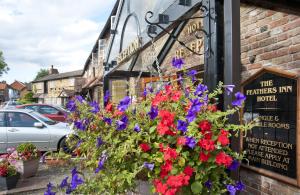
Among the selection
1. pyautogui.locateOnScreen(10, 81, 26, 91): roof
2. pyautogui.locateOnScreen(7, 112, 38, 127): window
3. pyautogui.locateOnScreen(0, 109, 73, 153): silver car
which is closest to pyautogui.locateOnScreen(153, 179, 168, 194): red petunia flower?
pyautogui.locateOnScreen(0, 109, 73, 153): silver car

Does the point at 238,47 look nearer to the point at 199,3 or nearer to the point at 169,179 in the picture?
the point at 199,3

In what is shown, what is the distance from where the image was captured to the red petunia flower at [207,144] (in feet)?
5.13

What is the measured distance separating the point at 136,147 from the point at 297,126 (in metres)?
2.07

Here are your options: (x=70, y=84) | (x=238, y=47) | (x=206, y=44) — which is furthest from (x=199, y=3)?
(x=70, y=84)

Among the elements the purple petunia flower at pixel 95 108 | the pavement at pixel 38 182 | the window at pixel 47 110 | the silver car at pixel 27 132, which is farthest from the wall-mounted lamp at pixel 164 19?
the window at pixel 47 110

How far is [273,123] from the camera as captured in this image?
11.4 ft

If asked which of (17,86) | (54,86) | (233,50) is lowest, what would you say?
(233,50)

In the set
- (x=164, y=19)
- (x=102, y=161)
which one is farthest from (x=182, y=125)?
(x=164, y=19)

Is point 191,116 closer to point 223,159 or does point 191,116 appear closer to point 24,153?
point 223,159

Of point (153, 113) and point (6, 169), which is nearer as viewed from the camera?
point (153, 113)

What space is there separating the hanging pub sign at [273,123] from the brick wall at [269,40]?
15 centimetres

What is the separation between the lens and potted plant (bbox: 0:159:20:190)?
541 cm

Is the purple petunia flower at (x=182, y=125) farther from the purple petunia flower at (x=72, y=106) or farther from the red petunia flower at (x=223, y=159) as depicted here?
the purple petunia flower at (x=72, y=106)

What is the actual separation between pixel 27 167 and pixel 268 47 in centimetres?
494
